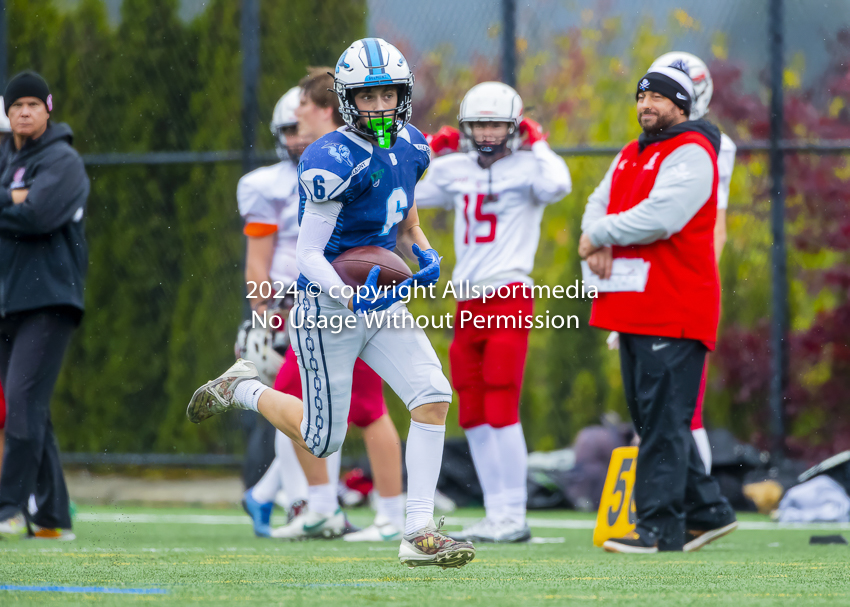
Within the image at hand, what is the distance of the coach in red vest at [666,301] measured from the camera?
4.61 metres

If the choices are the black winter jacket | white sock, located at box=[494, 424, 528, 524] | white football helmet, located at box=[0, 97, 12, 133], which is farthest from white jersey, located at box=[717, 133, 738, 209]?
white football helmet, located at box=[0, 97, 12, 133]

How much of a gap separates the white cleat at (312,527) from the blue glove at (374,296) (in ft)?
5.99

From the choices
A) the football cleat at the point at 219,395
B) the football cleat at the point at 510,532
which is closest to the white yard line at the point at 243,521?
the football cleat at the point at 510,532

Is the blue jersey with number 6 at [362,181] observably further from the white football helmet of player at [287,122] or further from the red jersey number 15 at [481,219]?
the white football helmet of player at [287,122]

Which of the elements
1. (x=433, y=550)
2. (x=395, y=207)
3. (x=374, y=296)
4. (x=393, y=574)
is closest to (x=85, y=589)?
(x=393, y=574)

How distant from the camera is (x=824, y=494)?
664 cm

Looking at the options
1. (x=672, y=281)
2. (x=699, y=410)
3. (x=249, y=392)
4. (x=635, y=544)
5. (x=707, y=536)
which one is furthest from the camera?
(x=699, y=410)

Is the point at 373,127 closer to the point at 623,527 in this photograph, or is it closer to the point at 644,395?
the point at 644,395

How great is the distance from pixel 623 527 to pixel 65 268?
2.78 metres

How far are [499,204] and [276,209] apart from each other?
110cm

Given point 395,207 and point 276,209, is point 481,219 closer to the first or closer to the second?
point 276,209

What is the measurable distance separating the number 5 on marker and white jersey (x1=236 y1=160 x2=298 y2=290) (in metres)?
1.81

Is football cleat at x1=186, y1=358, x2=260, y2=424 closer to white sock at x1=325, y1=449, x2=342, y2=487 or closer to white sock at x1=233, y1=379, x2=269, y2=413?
white sock at x1=233, y1=379, x2=269, y2=413

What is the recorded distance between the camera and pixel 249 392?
4277 mm
